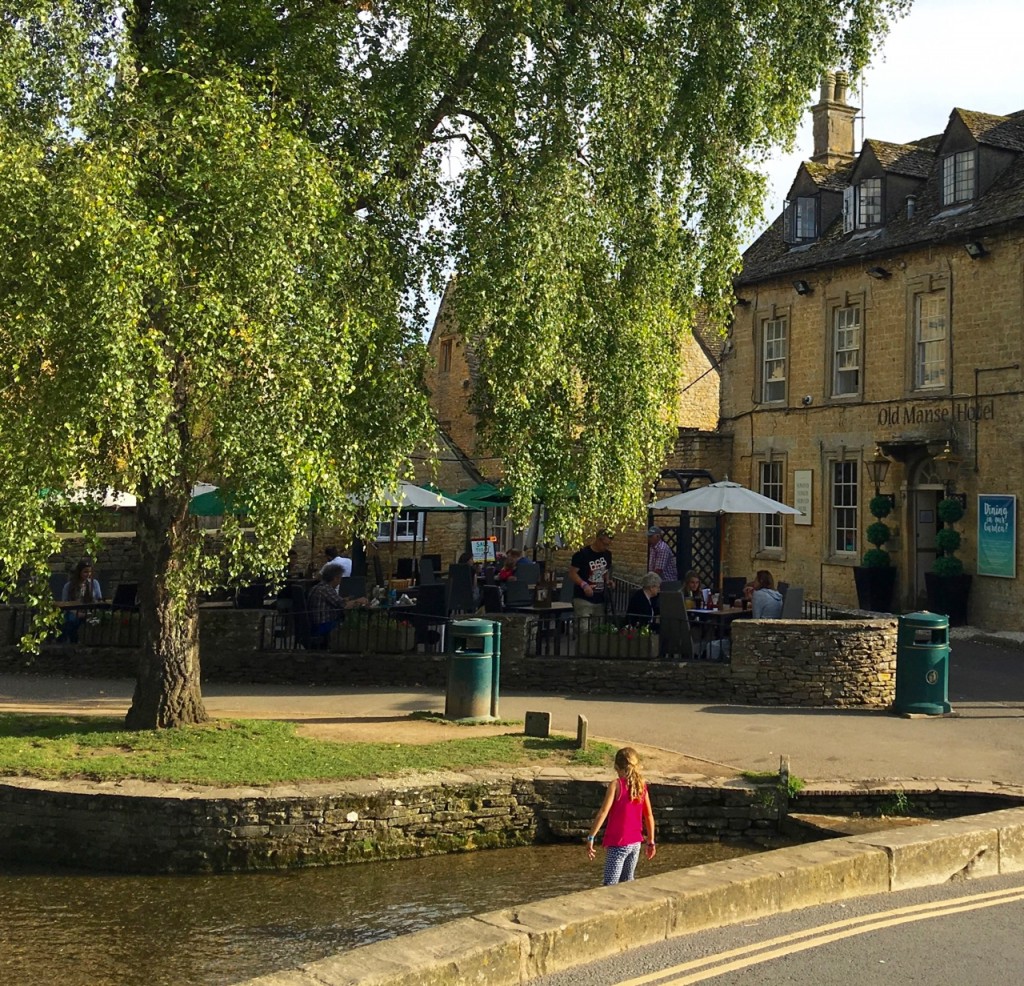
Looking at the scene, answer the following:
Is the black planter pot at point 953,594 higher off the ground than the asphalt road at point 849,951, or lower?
higher

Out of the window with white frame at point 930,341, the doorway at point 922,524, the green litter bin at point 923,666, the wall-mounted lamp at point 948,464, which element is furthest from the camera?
the doorway at point 922,524

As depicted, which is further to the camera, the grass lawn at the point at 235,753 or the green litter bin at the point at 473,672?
the green litter bin at the point at 473,672

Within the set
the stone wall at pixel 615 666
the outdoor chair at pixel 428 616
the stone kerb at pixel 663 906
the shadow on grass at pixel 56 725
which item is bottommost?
the stone kerb at pixel 663 906

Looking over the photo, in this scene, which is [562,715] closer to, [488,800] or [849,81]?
[488,800]

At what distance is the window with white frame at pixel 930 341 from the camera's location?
23.5m

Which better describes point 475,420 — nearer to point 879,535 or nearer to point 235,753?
point 879,535

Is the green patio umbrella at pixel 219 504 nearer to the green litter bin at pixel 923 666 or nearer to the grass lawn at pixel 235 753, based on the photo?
the grass lawn at pixel 235 753

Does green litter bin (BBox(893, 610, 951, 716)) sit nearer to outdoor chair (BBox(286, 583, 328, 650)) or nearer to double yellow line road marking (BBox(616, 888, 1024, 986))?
double yellow line road marking (BBox(616, 888, 1024, 986))

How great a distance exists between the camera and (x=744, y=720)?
14.0 metres

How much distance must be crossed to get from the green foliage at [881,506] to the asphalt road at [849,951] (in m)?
16.9

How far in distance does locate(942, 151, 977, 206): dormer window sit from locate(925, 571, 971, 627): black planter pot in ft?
23.5

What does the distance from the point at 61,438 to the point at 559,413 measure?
5180 millimetres

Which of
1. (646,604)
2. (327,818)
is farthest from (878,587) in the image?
(327,818)

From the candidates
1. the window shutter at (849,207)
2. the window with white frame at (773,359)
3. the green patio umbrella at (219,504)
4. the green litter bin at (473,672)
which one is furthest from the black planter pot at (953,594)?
the green patio umbrella at (219,504)
